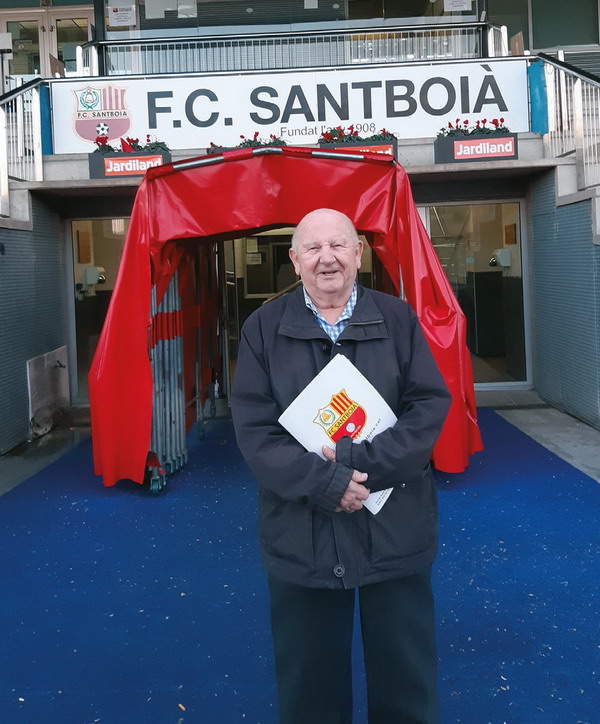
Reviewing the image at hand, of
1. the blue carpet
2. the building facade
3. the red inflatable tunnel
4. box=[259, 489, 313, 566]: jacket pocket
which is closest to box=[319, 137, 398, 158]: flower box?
the building facade

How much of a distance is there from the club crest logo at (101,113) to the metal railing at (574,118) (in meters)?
4.63

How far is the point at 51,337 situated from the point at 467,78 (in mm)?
5408

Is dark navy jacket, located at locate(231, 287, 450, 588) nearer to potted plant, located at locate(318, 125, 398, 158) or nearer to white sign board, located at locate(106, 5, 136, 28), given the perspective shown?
potted plant, located at locate(318, 125, 398, 158)

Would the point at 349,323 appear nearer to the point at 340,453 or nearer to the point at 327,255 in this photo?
the point at 327,255

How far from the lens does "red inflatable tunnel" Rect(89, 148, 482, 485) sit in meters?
5.50

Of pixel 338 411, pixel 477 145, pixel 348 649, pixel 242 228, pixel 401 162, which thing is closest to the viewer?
pixel 338 411

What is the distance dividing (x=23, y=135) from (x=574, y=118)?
5730 millimetres

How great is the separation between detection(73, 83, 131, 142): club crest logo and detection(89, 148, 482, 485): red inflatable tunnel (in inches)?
145

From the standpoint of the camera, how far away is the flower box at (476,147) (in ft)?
26.1

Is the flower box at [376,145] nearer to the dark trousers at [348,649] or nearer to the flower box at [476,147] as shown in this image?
the flower box at [476,147]

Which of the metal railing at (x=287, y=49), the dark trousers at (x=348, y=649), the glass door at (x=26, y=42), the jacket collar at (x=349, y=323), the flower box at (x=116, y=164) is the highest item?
the glass door at (x=26, y=42)

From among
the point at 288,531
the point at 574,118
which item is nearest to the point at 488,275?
the point at 574,118

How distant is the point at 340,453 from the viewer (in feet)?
7.12

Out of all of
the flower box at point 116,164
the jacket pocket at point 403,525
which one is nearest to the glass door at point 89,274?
the flower box at point 116,164
